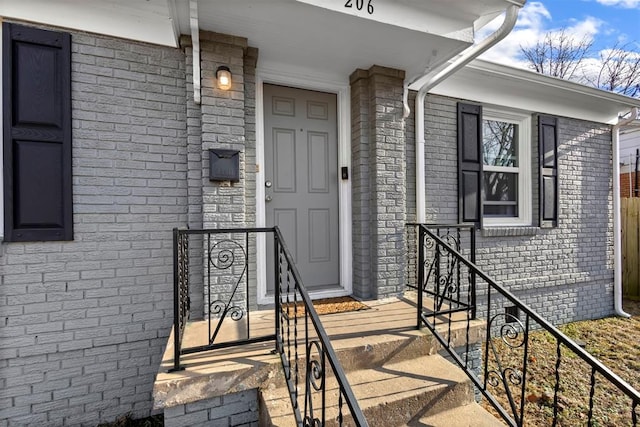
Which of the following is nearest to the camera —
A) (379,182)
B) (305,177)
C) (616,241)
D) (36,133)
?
(36,133)

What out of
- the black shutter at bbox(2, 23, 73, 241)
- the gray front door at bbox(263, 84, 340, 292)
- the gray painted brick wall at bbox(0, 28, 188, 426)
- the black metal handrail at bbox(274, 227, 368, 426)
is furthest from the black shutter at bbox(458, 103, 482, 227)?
the black shutter at bbox(2, 23, 73, 241)

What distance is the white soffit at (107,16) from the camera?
2199mm

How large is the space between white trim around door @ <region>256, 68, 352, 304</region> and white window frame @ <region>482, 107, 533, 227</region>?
2004 millimetres

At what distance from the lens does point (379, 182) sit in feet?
9.72

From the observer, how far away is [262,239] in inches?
111

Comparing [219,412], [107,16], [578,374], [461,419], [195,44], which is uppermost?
[107,16]

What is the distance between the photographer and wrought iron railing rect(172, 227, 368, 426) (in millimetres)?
1328

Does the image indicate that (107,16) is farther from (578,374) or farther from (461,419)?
(578,374)

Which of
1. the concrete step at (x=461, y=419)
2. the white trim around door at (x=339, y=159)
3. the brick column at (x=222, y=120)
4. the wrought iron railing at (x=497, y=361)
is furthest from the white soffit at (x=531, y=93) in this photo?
the concrete step at (x=461, y=419)

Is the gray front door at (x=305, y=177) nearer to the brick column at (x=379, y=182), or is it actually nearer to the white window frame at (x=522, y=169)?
the brick column at (x=379, y=182)

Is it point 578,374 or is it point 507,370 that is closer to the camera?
point 507,370

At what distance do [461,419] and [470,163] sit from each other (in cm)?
271

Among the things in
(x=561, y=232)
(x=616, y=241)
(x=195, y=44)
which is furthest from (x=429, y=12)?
(x=616, y=241)

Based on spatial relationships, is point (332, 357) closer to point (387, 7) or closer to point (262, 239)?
point (262, 239)
